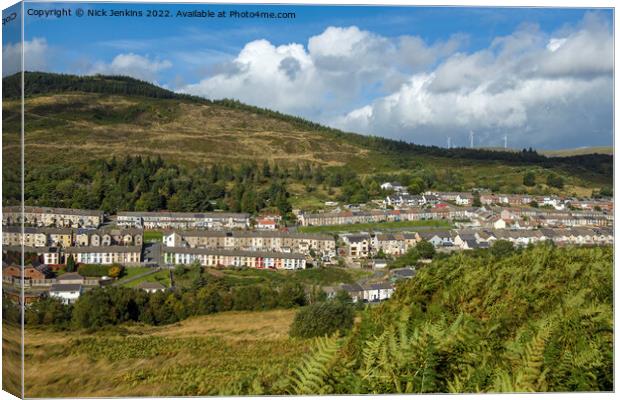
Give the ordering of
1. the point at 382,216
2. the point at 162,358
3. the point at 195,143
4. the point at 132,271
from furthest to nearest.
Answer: the point at 382,216
the point at 195,143
the point at 132,271
the point at 162,358

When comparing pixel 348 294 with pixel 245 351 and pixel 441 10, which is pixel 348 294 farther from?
pixel 441 10

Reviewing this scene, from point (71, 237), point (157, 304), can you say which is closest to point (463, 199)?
point (157, 304)

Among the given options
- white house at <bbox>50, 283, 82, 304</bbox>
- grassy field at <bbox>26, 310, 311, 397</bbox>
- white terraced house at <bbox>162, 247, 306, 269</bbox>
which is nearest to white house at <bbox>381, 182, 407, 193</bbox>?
white terraced house at <bbox>162, 247, 306, 269</bbox>

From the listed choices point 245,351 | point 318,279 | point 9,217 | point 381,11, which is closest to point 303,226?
point 318,279

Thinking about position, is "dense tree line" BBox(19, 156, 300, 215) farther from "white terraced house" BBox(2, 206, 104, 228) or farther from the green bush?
the green bush

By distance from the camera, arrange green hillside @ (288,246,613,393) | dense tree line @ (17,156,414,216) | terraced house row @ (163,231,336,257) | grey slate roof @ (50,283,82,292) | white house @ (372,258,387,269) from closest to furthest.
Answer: green hillside @ (288,246,613,393)
grey slate roof @ (50,283,82,292)
dense tree line @ (17,156,414,216)
terraced house row @ (163,231,336,257)
white house @ (372,258,387,269)

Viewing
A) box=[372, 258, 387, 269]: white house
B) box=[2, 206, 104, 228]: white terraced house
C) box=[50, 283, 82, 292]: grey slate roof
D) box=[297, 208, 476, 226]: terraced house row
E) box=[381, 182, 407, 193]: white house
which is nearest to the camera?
box=[2, 206, 104, 228]: white terraced house

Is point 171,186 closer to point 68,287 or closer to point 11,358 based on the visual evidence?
point 68,287
